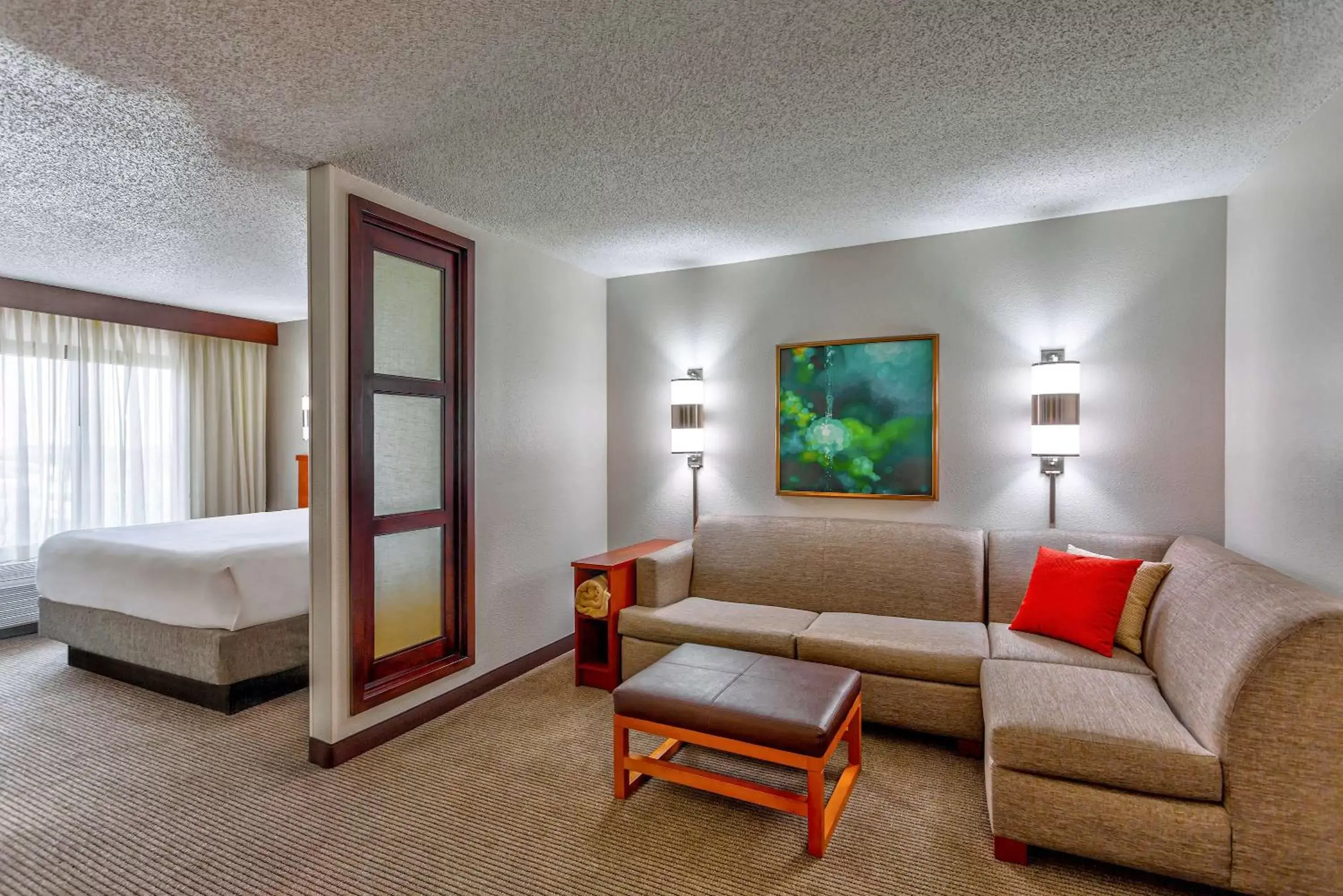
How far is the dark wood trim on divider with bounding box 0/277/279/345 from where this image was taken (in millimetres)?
4500

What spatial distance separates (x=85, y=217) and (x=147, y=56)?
6.62 feet

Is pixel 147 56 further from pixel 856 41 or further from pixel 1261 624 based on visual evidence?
pixel 1261 624

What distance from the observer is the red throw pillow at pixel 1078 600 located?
263 centimetres

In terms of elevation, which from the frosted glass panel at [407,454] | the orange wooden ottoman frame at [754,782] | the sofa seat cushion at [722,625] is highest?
the frosted glass panel at [407,454]

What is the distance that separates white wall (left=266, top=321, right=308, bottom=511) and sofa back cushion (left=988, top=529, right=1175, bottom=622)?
6011mm

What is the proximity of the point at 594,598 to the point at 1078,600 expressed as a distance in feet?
7.59

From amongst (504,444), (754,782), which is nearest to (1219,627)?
(754,782)

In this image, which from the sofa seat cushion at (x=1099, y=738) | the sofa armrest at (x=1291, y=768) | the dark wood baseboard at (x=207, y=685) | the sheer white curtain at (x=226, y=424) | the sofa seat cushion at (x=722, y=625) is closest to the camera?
the sofa armrest at (x=1291, y=768)

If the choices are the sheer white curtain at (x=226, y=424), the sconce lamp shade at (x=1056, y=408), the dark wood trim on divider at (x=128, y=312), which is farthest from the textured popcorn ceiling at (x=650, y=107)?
the sheer white curtain at (x=226, y=424)

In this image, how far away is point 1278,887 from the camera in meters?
1.76

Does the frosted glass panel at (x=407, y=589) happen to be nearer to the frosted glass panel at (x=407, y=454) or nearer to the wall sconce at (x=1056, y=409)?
the frosted glass panel at (x=407, y=454)

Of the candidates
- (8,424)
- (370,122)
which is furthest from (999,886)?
(8,424)

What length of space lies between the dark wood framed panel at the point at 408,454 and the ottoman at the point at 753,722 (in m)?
1.26

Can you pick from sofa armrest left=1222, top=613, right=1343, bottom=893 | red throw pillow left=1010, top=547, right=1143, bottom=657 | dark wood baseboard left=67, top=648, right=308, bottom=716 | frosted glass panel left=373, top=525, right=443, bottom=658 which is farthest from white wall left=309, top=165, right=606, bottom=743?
sofa armrest left=1222, top=613, right=1343, bottom=893
